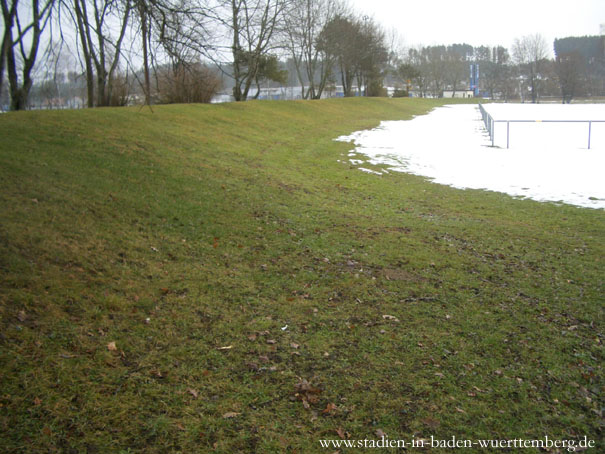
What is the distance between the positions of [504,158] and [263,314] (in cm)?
1757

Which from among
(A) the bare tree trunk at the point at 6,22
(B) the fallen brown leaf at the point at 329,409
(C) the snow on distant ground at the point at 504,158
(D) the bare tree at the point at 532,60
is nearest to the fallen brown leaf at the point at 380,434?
(B) the fallen brown leaf at the point at 329,409

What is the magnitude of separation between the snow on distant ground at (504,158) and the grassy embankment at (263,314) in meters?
3.09

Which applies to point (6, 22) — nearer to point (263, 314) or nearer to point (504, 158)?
point (263, 314)

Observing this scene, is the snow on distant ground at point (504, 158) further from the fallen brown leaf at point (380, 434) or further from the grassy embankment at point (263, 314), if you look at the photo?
the fallen brown leaf at point (380, 434)

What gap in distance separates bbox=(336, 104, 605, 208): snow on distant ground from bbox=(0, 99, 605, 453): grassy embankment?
122 inches

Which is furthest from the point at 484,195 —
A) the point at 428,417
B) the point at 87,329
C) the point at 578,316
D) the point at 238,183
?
the point at 87,329

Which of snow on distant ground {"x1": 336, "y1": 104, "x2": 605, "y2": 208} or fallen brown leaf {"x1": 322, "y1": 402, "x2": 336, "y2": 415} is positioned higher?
snow on distant ground {"x1": 336, "y1": 104, "x2": 605, "y2": 208}

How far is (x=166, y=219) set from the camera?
800 centimetres

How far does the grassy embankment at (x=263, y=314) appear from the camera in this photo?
12.7 ft

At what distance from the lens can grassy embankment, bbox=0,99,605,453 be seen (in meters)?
3.88

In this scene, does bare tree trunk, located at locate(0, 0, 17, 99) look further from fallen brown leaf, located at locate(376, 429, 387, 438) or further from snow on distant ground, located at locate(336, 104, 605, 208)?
snow on distant ground, located at locate(336, 104, 605, 208)

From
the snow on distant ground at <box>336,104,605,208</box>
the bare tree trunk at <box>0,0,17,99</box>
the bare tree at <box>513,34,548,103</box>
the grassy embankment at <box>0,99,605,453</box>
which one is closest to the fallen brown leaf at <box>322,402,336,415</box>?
the grassy embankment at <box>0,99,605,453</box>

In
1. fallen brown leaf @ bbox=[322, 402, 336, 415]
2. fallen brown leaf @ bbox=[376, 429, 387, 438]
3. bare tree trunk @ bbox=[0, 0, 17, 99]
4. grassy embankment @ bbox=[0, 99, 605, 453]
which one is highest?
bare tree trunk @ bbox=[0, 0, 17, 99]

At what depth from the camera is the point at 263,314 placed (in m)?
5.68
